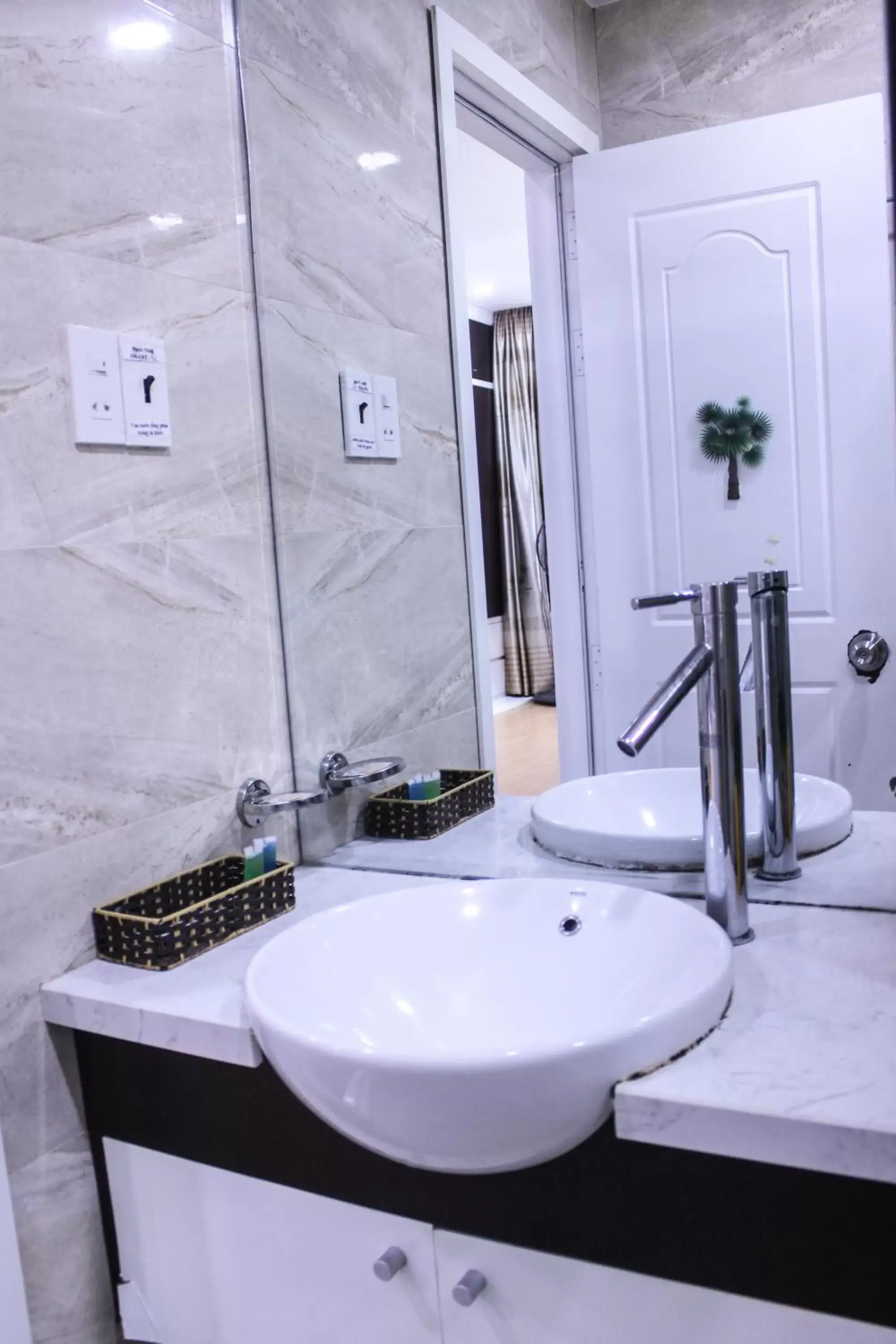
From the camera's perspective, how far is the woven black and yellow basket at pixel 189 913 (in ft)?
3.78

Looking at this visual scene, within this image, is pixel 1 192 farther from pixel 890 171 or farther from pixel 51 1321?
pixel 51 1321

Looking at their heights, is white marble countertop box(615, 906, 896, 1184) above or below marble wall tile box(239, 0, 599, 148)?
below

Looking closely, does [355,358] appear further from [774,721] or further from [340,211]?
[774,721]

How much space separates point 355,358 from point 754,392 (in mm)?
588

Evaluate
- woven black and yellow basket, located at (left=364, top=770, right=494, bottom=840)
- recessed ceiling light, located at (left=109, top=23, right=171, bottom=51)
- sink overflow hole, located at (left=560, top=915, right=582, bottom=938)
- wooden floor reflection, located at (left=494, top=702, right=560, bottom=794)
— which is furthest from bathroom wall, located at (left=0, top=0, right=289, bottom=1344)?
sink overflow hole, located at (left=560, top=915, right=582, bottom=938)

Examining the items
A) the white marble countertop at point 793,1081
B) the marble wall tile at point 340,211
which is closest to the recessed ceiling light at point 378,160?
the marble wall tile at point 340,211

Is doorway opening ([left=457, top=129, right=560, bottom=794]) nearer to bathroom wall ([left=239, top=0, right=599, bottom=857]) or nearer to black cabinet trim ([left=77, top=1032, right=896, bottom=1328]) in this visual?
bathroom wall ([left=239, top=0, right=599, bottom=857])

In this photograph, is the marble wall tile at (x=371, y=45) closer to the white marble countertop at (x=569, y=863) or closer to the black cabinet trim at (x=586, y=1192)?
the white marble countertop at (x=569, y=863)

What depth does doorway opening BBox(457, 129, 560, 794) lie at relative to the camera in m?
1.35

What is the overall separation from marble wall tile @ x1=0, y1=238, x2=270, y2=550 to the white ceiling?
31cm

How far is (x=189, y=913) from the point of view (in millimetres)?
1172

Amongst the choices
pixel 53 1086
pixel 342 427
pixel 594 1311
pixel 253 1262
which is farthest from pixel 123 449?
pixel 594 1311

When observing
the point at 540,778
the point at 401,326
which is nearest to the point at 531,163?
the point at 401,326

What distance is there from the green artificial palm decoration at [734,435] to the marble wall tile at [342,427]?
0.36 metres
